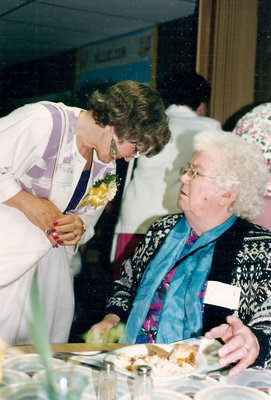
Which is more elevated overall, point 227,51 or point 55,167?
point 227,51

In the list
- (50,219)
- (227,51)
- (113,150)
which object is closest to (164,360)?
(50,219)

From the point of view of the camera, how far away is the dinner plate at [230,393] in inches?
39.8

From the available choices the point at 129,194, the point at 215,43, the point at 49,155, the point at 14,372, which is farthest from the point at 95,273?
the point at 215,43

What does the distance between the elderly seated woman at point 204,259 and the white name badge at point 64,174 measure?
451mm

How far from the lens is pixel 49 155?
192 cm

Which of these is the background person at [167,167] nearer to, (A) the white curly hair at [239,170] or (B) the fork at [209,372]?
(A) the white curly hair at [239,170]

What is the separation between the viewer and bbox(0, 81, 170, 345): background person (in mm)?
1859

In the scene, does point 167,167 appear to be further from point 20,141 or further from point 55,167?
point 20,141

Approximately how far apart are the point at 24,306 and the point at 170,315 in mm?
712

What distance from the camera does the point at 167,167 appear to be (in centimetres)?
260

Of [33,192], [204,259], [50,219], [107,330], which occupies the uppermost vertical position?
[33,192]

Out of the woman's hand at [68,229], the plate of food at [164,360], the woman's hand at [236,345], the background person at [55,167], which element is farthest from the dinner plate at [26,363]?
the woman's hand at [68,229]

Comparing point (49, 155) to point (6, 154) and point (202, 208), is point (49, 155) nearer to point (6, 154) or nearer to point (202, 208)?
point (6, 154)

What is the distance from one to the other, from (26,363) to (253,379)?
22.4 inches
